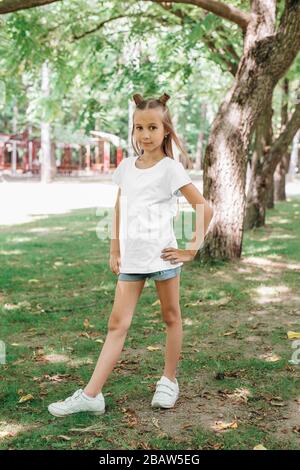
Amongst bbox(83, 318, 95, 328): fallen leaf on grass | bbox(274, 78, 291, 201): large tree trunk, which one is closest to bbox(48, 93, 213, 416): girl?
bbox(83, 318, 95, 328): fallen leaf on grass

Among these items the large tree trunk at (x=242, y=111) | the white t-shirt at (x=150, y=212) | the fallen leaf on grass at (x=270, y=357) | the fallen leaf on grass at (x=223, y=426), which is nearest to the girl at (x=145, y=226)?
the white t-shirt at (x=150, y=212)

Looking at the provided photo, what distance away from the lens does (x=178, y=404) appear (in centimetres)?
379

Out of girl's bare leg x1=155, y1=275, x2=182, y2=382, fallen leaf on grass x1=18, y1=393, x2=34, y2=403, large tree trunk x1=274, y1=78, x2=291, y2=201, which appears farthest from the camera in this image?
large tree trunk x1=274, y1=78, x2=291, y2=201

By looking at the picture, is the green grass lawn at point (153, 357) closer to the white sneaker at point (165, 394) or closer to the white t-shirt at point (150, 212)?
the white sneaker at point (165, 394)

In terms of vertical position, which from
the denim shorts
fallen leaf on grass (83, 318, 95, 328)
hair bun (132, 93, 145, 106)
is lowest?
fallen leaf on grass (83, 318, 95, 328)

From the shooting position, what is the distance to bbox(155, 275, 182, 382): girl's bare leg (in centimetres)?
360

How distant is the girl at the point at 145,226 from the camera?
347 centimetres

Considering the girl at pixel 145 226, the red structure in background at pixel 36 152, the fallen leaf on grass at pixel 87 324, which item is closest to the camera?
the girl at pixel 145 226

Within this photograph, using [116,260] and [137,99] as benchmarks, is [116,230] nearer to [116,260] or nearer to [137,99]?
[116,260]

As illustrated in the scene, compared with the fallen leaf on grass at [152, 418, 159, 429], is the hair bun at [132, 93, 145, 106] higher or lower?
higher

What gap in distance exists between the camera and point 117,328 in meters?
3.58

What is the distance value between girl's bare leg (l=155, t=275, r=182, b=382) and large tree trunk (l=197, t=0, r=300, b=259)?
4.63m

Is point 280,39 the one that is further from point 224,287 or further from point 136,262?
point 136,262

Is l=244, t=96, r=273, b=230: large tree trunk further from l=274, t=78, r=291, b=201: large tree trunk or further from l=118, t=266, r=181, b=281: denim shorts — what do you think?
l=118, t=266, r=181, b=281: denim shorts
